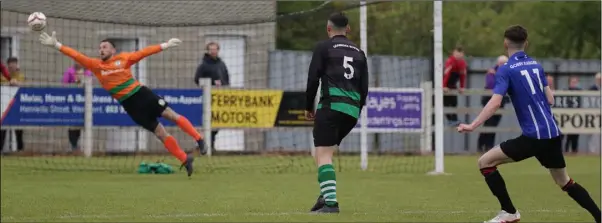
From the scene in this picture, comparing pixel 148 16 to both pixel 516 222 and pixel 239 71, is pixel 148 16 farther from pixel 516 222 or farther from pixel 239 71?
pixel 516 222

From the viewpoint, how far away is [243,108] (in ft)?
79.8

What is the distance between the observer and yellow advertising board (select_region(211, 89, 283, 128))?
24156 mm

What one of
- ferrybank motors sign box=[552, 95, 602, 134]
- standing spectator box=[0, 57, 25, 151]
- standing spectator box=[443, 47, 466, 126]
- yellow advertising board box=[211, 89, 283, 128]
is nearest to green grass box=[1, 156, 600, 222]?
yellow advertising board box=[211, 89, 283, 128]

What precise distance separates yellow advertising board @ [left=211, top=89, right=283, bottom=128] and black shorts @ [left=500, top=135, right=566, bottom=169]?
45.3 feet

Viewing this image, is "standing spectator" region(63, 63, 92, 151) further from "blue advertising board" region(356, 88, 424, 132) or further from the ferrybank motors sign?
the ferrybank motors sign

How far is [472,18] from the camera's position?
36.5 meters

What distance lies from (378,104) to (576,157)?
5241 mm

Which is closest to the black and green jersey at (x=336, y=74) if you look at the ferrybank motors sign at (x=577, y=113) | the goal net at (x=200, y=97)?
the goal net at (x=200, y=97)

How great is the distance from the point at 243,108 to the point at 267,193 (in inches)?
372

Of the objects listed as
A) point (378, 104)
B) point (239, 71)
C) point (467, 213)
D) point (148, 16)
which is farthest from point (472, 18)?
point (467, 213)

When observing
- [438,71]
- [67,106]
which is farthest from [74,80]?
[438,71]

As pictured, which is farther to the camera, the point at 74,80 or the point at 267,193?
the point at 74,80

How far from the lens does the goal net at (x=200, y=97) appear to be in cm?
2081

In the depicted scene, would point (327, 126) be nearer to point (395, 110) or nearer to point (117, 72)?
point (117, 72)
